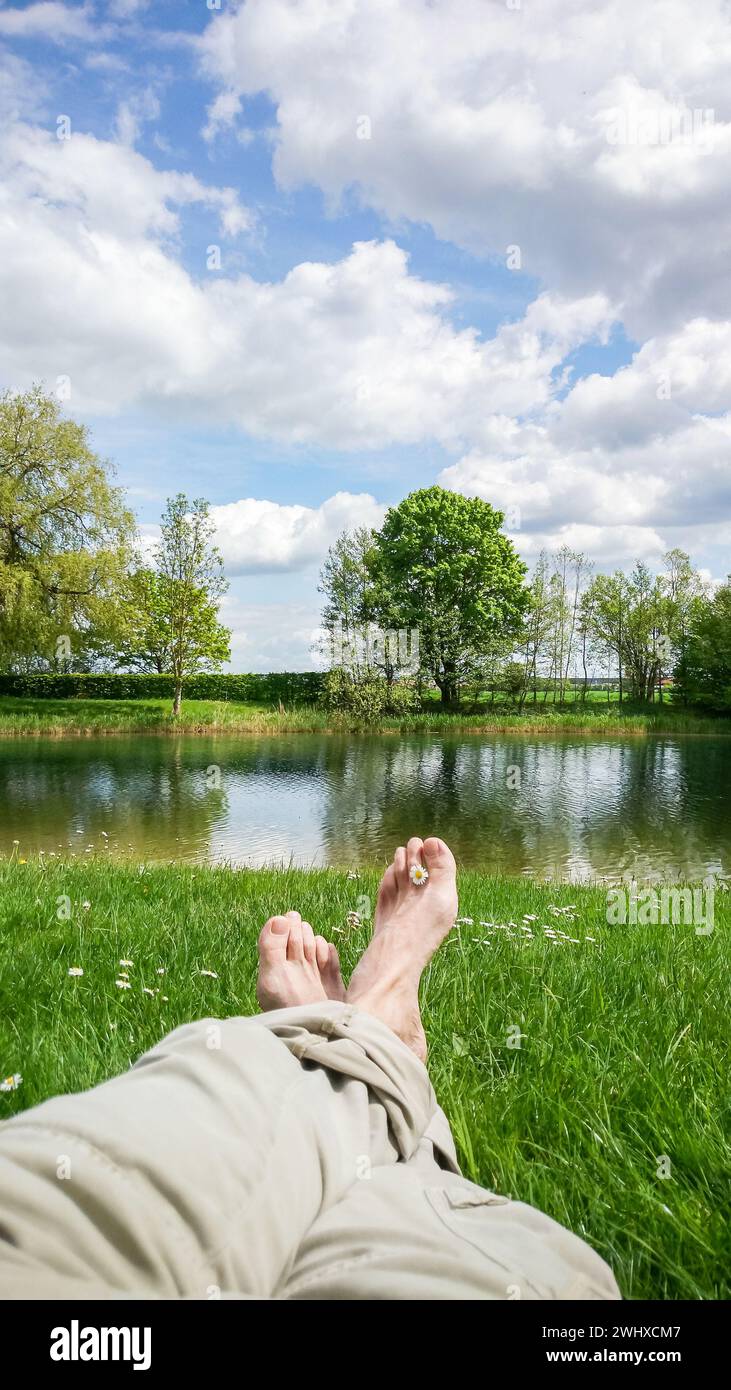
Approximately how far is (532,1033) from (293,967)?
2.23ft

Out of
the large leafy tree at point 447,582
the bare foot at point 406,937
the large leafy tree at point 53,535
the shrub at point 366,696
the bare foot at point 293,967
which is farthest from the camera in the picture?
the large leafy tree at point 447,582

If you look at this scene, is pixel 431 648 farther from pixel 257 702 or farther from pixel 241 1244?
pixel 241 1244

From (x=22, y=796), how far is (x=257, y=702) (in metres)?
18.4

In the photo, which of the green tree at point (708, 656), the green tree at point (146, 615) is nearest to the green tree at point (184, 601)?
the green tree at point (146, 615)

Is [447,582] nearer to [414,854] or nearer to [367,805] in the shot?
[367,805]

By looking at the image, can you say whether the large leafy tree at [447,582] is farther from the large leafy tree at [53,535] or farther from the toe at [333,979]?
the toe at [333,979]

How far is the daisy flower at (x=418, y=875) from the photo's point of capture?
2359 millimetres

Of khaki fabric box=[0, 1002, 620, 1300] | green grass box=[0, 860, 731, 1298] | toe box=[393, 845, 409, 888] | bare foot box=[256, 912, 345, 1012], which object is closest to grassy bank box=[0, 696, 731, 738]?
green grass box=[0, 860, 731, 1298]

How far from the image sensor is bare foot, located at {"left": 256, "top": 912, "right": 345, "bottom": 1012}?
1.89m

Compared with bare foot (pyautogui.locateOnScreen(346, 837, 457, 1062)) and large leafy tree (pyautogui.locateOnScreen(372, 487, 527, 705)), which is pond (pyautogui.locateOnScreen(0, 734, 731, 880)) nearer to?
bare foot (pyautogui.locateOnScreen(346, 837, 457, 1062))

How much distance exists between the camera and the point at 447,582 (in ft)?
91.0

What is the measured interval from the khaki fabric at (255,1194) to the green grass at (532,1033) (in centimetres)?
41

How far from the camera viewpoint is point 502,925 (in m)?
3.22
